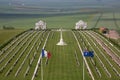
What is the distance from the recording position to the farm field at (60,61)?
142 feet

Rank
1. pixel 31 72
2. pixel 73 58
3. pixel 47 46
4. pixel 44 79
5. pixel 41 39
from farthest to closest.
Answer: pixel 41 39
pixel 47 46
pixel 73 58
pixel 31 72
pixel 44 79

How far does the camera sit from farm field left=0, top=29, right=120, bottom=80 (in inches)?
1708

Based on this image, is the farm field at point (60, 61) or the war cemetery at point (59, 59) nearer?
the war cemetery at point (59, 59)

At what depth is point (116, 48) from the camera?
62312 millimetres

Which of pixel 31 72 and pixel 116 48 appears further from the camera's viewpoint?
pixel 116 48

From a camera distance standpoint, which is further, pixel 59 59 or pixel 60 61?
pixel 59 59

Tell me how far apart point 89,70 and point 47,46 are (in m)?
19.0

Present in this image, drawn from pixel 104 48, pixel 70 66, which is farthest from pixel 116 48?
pixel 70 66

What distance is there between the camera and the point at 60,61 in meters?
51.1

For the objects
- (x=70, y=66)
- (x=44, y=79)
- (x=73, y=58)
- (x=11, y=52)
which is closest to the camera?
(x=44, y=79)

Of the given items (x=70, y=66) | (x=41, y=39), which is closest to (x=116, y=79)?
(x=70, y=66)

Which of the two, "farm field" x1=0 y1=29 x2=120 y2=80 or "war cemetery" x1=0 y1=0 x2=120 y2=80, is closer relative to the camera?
"war cemetery" x1=0 y1=0 x2=120 y2=80

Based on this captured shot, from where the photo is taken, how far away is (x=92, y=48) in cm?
6238

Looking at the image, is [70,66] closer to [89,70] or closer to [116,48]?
[89,70]
